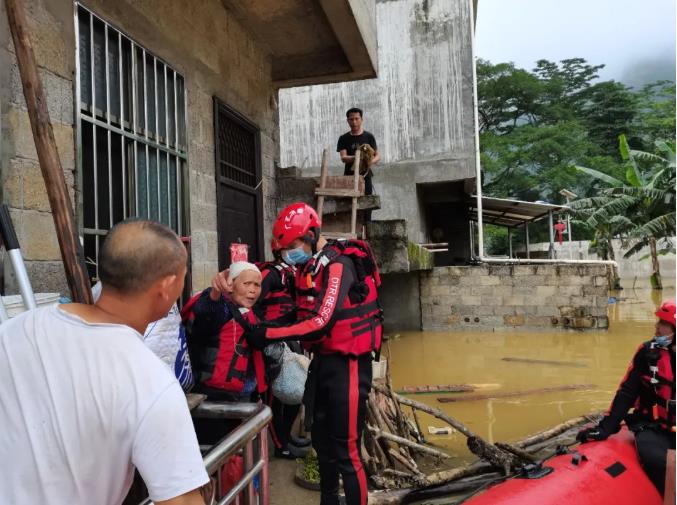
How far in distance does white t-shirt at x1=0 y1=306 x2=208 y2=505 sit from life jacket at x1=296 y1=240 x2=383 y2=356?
1923 millimetres

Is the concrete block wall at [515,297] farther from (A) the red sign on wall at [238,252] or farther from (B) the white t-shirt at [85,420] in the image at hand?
(B) the white t-shirt at [85,420]

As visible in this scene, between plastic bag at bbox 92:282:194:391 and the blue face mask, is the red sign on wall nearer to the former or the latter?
the blue face mask

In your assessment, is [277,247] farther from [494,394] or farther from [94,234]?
[494,394]

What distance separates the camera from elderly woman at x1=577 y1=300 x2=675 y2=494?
3332 millimetres

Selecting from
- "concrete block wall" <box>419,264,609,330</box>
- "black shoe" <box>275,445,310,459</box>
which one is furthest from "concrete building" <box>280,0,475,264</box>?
"black shoe" <box>275,445,310,459</box>

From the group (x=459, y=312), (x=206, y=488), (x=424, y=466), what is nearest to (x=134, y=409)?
(x=206, y=488)

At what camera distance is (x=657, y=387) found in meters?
3.41

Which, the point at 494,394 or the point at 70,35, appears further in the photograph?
the point at 494,394

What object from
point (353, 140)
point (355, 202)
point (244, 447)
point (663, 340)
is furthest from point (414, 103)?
point (244, 447)

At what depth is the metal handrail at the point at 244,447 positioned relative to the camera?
142cm

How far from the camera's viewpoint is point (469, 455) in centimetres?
482

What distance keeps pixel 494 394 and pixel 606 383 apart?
2026mm

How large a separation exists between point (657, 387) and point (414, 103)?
38.3 feet

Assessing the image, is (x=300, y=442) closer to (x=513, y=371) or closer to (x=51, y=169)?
(x=51, y=169)
